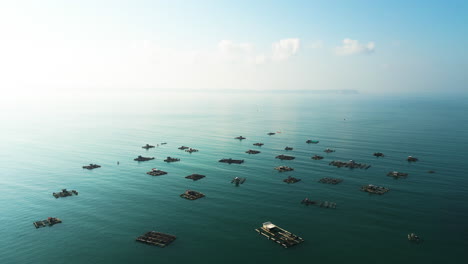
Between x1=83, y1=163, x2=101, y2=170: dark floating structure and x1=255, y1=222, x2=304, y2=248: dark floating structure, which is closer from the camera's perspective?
x1=255, y1=222, x2=304, y2=248: dark floating structure

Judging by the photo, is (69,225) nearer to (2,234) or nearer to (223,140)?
(2,234)

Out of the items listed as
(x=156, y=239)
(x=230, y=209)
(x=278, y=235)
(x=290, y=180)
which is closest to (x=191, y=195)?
(x=230, y=209)

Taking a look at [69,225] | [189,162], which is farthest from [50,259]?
[189,162]

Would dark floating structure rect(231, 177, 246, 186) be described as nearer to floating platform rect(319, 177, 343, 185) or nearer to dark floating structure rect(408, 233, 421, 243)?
floating platform rect(319, 177, 343, 185)

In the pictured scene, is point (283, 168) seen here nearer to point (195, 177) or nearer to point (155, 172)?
point (195, 177)

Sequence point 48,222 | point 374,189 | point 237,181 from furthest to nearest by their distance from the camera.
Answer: point 237,181
point 374,189
point 48,222

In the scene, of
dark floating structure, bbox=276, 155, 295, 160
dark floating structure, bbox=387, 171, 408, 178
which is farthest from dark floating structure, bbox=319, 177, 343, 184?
dark floating structure, bbox=276, 155, 295, 160

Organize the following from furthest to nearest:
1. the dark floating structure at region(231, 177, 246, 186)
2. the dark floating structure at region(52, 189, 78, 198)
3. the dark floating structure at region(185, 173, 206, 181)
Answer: the dark floating structure at region(185, 173, 206, 181) < the dark floating structure at region(231, 177, 246, 186) < the dark floating structure at region(52, 189, 78, 198)
